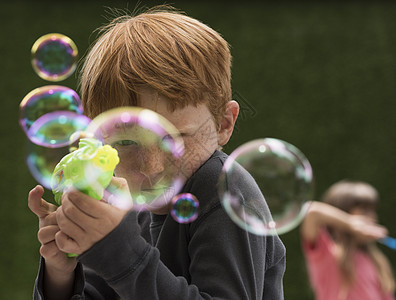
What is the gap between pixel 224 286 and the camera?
613 millimetres

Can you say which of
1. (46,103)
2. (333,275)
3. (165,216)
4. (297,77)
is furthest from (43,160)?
(297,77)

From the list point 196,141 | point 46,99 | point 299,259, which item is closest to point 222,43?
point 196,141

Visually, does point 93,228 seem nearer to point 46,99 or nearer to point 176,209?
point 176,209

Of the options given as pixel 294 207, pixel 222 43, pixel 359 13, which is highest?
pixel 222 43

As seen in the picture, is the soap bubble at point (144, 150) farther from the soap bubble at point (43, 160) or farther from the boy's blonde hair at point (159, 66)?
the soap bubble at point (43, 160)

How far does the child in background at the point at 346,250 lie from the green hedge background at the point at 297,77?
3.35ft

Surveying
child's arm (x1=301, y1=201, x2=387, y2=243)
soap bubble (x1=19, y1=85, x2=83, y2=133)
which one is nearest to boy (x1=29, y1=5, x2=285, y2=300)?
soap bubble (x1=19, y1=85, x2=83, y2=133)

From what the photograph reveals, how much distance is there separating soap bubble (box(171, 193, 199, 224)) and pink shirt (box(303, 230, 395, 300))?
1619 millimetres

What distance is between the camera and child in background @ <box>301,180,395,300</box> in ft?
7.25

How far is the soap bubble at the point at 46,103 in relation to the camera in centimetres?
107

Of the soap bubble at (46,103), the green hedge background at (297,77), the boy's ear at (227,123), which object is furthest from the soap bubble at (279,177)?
the green hedge background at (297,77)

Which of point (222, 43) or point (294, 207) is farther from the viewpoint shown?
point (294, 207)

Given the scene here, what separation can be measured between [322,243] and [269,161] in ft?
4.85

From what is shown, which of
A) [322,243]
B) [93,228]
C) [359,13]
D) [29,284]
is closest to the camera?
[93,228]
